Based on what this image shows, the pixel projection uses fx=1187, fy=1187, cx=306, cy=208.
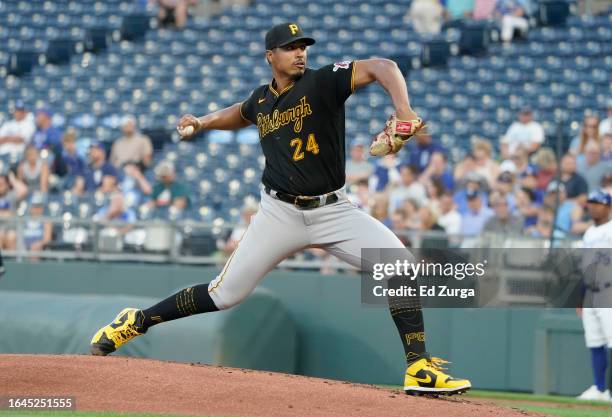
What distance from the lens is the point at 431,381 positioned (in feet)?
20.2

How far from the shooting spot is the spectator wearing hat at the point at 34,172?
1377 centimetres

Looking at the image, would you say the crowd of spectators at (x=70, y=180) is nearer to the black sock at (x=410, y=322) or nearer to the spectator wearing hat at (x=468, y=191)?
the spectator wearing hat at (x=468, y=191)

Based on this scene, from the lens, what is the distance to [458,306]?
11.3 meters

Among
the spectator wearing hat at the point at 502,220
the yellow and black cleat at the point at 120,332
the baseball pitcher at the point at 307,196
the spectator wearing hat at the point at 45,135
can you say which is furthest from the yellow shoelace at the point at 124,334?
the spectator wearing hat at the point at 45,135

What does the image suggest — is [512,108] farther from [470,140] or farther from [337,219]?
[337,219]

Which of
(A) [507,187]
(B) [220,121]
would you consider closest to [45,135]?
(A) [507,187]

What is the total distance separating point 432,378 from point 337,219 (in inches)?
37.8

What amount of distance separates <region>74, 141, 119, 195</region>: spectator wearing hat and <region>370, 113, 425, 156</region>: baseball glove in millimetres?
8332

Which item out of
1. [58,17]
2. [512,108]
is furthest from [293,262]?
[58,17]

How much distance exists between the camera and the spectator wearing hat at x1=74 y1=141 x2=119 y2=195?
13.6 m

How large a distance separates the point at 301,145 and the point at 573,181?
5.61 metres

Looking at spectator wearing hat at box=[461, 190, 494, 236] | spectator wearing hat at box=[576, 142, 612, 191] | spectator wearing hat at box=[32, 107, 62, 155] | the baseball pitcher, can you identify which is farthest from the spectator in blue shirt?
the baseball pitcher

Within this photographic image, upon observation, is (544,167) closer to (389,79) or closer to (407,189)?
(407,189)

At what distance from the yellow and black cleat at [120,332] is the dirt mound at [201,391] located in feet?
0.44
